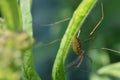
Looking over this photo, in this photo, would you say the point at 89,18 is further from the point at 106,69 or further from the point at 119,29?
the point at 106,69

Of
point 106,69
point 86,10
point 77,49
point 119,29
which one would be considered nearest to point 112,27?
point 119,29

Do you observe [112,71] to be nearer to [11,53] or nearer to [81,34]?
[11,53]

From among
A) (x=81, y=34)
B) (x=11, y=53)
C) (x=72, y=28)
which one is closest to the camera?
(x=11, y=53)

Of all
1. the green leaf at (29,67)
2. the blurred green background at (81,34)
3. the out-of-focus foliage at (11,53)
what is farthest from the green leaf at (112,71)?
the blurred green background at (81,34)

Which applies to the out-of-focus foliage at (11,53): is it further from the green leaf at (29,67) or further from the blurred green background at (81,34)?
the blurred green background at (81,34)

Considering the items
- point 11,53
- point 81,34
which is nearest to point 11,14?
point 11,53

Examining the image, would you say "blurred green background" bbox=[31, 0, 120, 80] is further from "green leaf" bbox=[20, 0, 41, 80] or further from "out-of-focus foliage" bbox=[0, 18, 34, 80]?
"out-of-focus foliage" bbox=[0, 18, 34, 80]

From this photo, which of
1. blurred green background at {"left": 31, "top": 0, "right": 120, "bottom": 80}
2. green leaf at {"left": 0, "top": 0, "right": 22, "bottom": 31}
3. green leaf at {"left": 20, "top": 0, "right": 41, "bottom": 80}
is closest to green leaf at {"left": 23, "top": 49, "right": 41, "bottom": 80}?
green leaf at {"left": 20, "top": 0, "right": 41, "bottom": 80}
